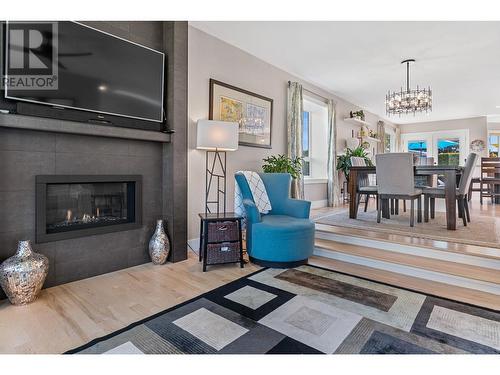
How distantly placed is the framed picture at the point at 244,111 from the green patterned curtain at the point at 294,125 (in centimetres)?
47

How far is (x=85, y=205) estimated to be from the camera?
256 cm

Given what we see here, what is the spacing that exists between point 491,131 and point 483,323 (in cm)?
920

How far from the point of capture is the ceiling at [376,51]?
3.33 meters

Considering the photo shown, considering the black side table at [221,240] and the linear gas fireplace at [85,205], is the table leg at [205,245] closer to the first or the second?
the black side table at [221,240]

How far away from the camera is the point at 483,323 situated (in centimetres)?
173

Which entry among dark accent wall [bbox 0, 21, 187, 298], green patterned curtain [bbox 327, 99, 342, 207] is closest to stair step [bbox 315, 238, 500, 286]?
dark accent wall [bbox 0, 21, 187, 298]

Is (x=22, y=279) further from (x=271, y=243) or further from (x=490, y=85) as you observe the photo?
(x=490, y=85)

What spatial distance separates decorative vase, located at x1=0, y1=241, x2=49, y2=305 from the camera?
1.92 m

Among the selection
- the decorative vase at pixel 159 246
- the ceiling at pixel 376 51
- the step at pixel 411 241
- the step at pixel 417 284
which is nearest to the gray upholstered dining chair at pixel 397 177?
the step at pixel 411 241

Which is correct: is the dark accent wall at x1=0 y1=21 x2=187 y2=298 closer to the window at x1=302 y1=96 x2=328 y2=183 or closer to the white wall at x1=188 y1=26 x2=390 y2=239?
the white wall at x1=188 y1=26 x2=390 y2=239

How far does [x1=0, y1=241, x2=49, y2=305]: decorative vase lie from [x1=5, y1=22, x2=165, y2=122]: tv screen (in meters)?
1.15
